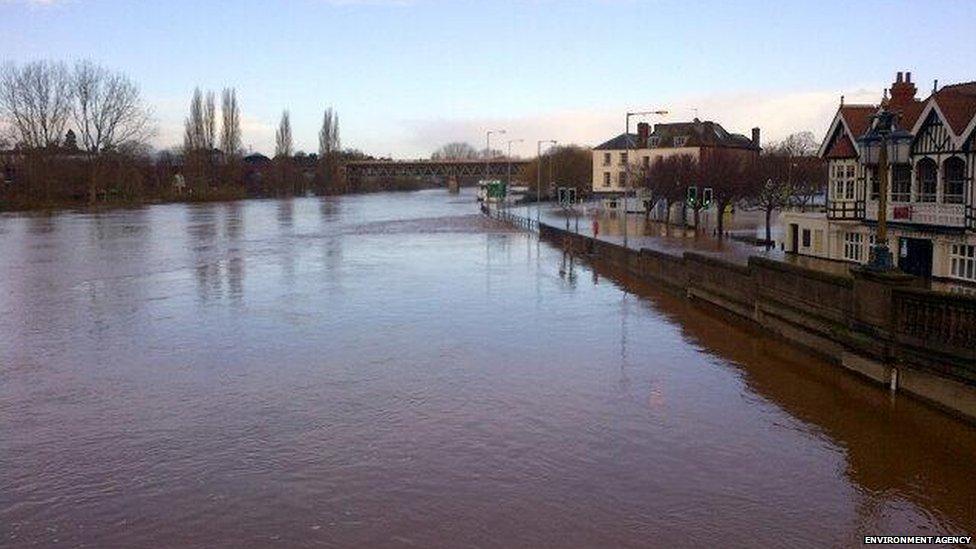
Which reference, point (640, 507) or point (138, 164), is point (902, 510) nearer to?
point (640, 507)

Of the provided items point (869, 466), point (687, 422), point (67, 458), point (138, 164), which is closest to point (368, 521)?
point (67, 458)

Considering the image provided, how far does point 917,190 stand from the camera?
29828 mm

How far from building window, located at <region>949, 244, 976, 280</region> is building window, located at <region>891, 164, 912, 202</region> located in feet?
9.07

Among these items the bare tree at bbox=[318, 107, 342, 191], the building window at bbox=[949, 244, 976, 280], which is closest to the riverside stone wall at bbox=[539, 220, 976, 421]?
the building window at bbox=[949, 244, 976, 280]

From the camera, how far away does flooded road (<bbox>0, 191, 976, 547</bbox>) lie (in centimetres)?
1188

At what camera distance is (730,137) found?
104m

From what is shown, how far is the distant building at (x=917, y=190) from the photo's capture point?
27.4m

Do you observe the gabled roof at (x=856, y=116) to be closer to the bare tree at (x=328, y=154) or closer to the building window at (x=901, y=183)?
the building window at (x=901, y=183)

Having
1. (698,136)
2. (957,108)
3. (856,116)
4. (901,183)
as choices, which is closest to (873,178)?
(901,183)

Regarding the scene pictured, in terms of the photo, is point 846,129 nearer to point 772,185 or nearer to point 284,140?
point 772,185

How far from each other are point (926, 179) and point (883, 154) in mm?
13858

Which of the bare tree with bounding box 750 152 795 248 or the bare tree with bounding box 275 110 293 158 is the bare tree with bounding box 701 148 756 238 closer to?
the bare tree with bounding box 750 152 795 248

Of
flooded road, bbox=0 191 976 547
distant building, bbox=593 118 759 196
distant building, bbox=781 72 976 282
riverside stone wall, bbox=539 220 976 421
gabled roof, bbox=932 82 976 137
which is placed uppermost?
distant building, bbox=593 118 759 196

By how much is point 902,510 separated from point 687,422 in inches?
183
